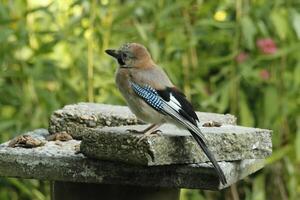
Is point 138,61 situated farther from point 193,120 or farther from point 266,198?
point 266,198

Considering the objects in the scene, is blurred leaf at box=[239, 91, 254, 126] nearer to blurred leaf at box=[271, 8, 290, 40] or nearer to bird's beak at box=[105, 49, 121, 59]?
blurred leaf at box=[271, 8, 290, 40]

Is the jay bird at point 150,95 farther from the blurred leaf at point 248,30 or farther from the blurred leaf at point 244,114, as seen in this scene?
the blurred leaf at point 244,114

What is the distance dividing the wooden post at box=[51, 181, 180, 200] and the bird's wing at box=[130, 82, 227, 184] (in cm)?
36

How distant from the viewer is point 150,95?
4.72 meters

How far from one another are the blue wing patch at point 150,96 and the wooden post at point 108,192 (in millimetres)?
405

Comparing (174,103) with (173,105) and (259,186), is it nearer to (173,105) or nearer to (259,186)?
(173,105)

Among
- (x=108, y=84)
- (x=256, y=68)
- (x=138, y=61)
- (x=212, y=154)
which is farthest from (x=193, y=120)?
(x=256, y=68)

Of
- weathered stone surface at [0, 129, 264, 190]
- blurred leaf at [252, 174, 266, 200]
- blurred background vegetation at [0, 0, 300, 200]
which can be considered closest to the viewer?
weathered stone surface at [0, 129, 264, 190]

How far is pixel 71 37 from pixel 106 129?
3026 millimetres

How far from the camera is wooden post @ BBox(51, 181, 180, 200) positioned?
177 inches

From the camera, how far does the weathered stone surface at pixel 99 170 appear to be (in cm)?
430

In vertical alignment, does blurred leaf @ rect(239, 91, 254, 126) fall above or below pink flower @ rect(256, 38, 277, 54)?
below

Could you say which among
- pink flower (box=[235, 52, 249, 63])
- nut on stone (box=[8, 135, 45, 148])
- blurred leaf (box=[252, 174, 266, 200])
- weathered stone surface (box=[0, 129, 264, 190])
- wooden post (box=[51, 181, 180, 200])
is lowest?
blurred leaf (box=[252, 174, 266, 200])

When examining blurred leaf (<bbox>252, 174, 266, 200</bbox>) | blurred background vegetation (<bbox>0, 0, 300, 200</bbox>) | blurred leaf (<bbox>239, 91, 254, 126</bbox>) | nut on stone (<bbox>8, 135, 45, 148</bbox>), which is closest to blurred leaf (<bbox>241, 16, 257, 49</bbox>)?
blurred background vegetation (<bbox>0, 0, 300, 200</bbox>)
